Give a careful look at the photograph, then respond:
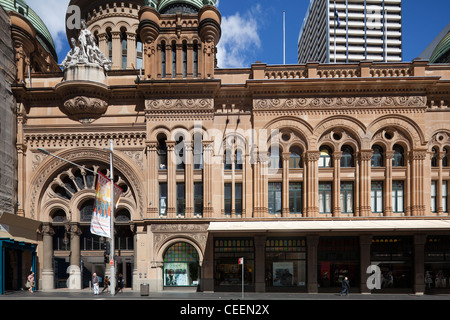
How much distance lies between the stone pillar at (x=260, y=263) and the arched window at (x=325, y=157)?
24.3 feet

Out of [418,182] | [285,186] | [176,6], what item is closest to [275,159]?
[285,186]

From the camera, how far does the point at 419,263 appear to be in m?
28.1

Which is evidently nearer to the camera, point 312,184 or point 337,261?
point 337,261

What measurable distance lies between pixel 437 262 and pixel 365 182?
7.90m

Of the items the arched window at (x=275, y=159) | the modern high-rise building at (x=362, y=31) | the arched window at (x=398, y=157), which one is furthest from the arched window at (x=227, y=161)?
the modern high-rise building at (x=362, y=31)

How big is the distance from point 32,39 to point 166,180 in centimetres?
1612

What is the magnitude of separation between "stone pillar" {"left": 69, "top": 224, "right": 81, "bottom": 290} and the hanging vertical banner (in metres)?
7.96

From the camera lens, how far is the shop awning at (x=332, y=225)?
26.8 metres

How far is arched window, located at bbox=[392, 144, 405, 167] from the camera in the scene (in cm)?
3006

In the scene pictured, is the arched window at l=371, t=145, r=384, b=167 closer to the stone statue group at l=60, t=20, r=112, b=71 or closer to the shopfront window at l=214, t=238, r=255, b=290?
the shopfront window at l=214, t=238, r=255, b=290

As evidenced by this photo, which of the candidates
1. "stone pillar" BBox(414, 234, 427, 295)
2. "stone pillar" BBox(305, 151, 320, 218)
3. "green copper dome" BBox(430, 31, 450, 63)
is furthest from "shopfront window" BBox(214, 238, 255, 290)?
"green copper dome" BBox(430, 31, 450, 63)

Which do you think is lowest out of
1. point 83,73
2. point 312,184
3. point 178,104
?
point 312,184

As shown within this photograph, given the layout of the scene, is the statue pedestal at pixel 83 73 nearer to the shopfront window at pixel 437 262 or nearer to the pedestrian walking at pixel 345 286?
the pedestrian walking at pixel 345 286

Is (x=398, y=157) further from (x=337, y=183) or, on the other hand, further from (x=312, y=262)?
(x=312, y=262)
